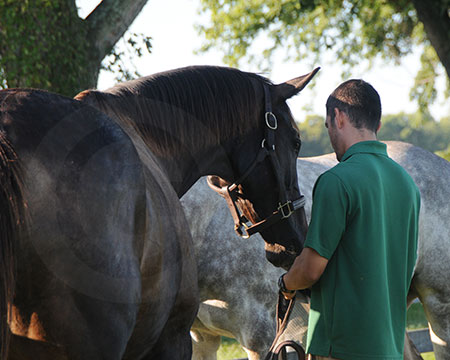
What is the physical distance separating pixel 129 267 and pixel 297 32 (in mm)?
14551

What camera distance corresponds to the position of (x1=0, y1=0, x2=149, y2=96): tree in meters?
6.61

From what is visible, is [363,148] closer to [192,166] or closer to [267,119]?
[267,119]

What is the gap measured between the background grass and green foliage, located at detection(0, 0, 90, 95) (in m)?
3.97

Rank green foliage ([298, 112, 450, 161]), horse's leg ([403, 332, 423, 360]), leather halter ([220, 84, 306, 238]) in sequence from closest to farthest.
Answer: leather halter ([220, 84, 306, 238]) → horse's leg ([403, 332, 423, 360]) → green foliage ([298, 112, 450, 161])

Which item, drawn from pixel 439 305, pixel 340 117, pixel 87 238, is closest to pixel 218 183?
pixel 340 117

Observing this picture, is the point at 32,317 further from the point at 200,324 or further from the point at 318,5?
the point at 318,5

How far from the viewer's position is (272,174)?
2.90 metres

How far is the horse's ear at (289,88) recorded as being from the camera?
9.72ft

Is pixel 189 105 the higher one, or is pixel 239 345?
pixel 189 105

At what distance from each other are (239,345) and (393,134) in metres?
91.4

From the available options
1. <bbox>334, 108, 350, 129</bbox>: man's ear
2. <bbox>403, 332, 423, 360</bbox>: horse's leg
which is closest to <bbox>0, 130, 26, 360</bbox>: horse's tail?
<bbox>334, 108, 350, 129</bbox>: man's ear

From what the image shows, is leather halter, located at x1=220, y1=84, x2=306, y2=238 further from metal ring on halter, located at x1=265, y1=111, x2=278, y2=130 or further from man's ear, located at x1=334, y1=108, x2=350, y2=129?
man's ear, located at x1=334, y1=108, x2=350, y2=129

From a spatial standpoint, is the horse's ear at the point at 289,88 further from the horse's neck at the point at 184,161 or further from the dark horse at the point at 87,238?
the dark horse at the point at 87,238

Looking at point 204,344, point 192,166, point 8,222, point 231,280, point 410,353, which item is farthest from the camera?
point 204,344
